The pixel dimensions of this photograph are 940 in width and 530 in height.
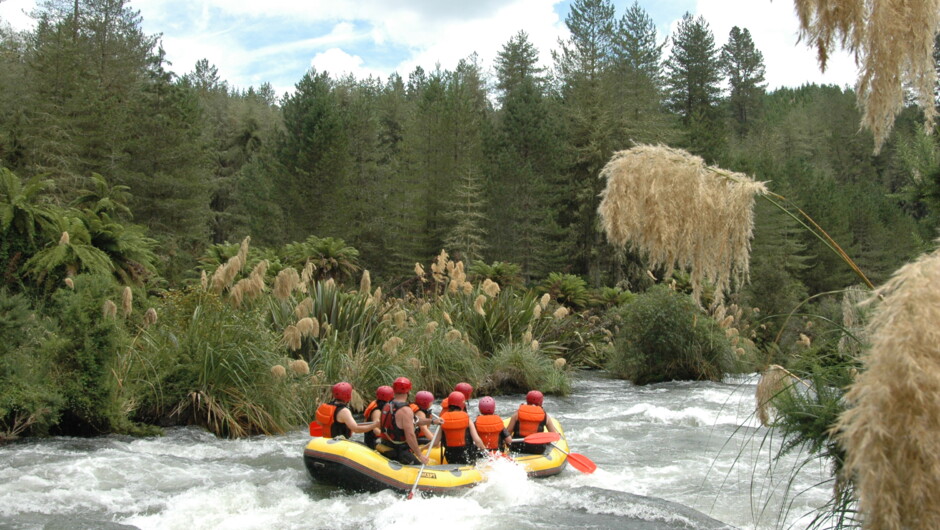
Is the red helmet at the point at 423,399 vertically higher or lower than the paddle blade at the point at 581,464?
higher

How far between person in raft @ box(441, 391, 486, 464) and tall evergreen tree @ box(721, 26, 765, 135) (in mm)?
55051

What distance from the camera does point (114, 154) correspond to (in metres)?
28.6

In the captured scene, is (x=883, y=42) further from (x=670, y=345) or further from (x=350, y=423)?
(x=670, y=345)

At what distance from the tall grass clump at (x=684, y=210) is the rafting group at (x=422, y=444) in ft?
14.4

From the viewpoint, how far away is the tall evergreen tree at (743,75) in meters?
60.5

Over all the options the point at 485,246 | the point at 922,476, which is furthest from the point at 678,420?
the point at 485,246

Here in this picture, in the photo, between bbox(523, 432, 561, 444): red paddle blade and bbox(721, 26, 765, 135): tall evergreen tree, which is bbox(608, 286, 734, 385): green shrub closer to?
bbox(523, 432, 561, 444): red paddle blade

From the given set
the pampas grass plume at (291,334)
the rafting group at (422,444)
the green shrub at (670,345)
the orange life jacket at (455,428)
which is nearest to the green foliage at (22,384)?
the pampas grass plume at (291,334)

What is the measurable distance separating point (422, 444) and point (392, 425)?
0.62 m

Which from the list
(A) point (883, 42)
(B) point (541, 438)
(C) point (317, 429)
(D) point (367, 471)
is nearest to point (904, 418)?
(A) point (883, 42)

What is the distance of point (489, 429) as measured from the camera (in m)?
8.77

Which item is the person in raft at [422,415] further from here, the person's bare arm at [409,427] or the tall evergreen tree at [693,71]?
the tall evergreen tree at [693,71]

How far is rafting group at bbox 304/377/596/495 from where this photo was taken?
7.80m

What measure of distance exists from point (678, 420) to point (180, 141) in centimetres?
2516
